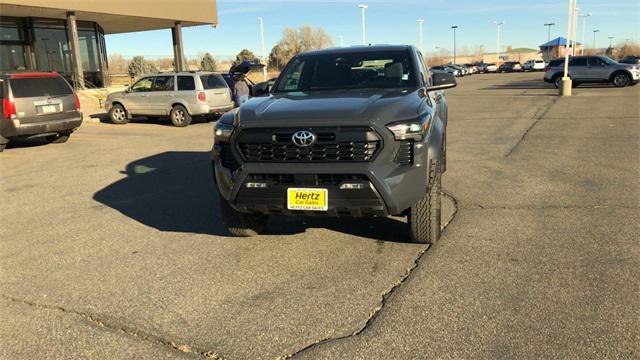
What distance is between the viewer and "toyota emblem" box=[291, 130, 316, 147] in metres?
3.98

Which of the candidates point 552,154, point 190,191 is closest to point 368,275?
point 190,191

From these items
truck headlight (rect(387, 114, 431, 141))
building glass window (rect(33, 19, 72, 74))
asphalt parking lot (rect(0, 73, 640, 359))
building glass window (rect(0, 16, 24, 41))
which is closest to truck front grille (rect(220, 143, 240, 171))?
asphalt parking lot (rect(0, 73, 640, 359))

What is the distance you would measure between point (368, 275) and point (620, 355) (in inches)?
69.4

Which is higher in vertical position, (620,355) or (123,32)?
(123,32)

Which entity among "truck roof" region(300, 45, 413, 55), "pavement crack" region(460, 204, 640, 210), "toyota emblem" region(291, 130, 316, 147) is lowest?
"pavement crack" region(460, 204, 640, 210)

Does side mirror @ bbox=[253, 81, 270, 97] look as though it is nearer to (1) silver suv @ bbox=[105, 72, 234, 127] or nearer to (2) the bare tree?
(1) silver suv @ bbox=[105, 72, 234, 127]

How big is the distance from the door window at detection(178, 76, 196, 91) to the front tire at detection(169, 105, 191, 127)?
1.93ft

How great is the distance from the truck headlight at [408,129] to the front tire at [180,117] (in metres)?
12.6

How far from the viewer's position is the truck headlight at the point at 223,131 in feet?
14.2

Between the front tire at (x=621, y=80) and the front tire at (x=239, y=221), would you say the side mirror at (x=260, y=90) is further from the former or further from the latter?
the front tire at (x=621, y=80)

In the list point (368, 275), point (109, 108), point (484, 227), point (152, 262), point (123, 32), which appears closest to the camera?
point (368, 275)

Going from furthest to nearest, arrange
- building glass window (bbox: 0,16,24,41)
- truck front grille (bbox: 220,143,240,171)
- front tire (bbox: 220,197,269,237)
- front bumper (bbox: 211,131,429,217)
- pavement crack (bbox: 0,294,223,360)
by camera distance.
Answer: building glass window (bbox: 0,16,24,41) < front tire (bbox: 220,197,269,237) < truck front grille (bbox: 220,143,240,171) < front bumper (bbox: 211,131,429,217) < pavement crack (bbox: 0,294,223,360)

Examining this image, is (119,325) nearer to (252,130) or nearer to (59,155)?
(252,130)

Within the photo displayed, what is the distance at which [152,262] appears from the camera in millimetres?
4422
